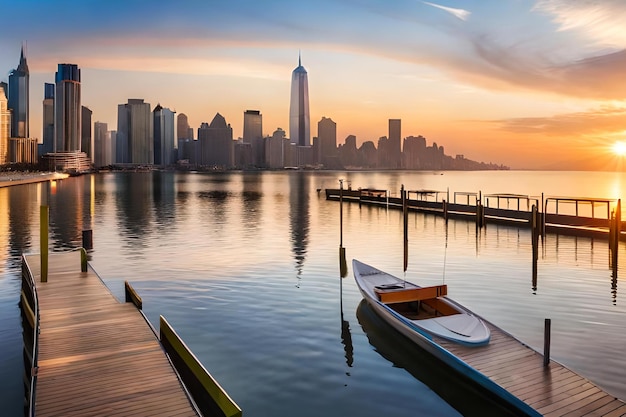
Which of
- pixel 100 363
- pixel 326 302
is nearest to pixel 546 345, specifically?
pixel 100 363

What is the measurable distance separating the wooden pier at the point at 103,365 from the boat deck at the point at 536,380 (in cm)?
713

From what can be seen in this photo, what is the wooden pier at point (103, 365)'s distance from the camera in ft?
38.7

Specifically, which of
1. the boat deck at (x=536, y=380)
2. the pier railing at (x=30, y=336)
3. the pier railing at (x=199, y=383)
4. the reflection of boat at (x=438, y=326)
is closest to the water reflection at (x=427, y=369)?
the reflection of boat at (x=438, y=326)

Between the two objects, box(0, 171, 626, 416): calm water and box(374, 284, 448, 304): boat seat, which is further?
box(374, 284, 448, 304): boat seat

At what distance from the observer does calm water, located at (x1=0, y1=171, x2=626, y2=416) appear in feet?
50.9

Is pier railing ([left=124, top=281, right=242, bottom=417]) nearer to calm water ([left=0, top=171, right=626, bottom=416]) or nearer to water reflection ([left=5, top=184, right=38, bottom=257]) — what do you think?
calm water ([left=0, top=171, right=626, bottom=416])

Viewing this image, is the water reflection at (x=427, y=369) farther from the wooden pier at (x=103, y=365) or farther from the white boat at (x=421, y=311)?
the wooden pier at (x=103, y=365)

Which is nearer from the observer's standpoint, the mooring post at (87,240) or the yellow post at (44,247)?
the yellow post at (44,247)

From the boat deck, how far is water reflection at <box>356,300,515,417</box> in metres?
0.95

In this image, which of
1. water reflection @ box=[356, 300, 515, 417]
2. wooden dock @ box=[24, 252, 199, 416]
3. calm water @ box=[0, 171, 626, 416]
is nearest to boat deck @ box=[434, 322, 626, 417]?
water reflection @ box=[356, 300, 515, 417]

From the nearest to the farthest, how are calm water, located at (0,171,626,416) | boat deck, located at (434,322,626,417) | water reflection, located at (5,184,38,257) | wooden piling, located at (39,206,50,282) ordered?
boat deck, located at (434,322,626,417) < calm water, located at (0,171,626,416) < wooden piling, located at (39,206,50,282) < water reflection, located at (5,184,38,257)

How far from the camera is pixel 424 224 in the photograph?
205ft

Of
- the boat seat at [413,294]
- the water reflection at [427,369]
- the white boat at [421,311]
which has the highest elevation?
the boat seat at [413,294]

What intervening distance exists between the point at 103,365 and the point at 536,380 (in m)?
11.8
